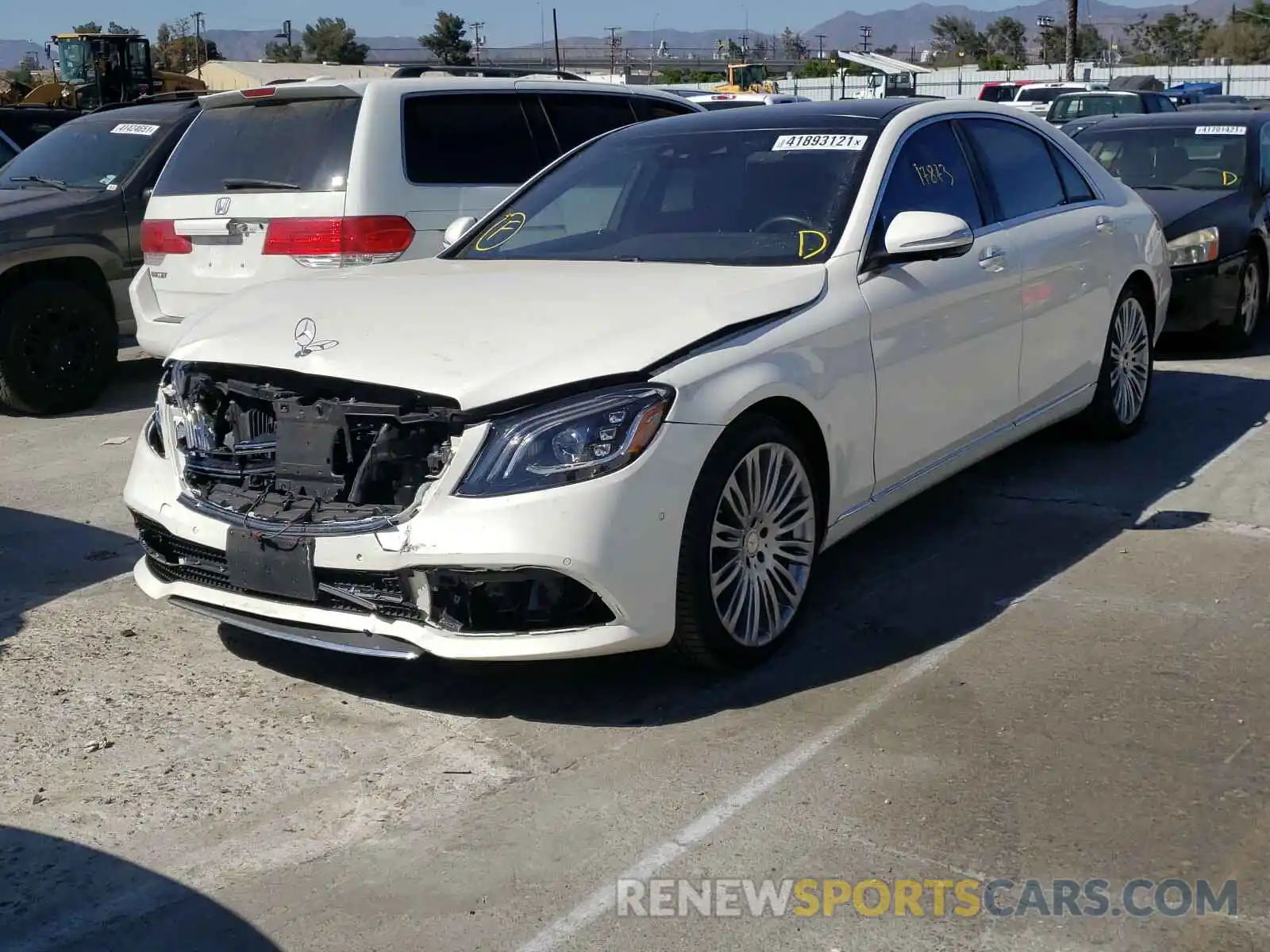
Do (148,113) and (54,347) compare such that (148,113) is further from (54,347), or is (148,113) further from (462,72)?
(462,72)

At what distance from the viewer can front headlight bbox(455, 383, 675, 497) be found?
3.96 meters

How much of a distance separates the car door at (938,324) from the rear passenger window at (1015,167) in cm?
20

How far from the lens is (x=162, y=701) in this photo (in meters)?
4.48

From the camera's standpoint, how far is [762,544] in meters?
4.54

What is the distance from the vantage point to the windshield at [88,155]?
9547 millimetres

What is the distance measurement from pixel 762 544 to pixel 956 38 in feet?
368

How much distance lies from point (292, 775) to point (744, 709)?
4.18ft

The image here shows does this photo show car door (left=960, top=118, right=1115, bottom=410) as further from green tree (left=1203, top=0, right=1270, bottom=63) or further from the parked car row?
green tree (left=1203, top=0, right=1270, bottom=63)

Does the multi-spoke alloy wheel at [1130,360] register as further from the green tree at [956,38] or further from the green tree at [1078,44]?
the green tree at [956,38]

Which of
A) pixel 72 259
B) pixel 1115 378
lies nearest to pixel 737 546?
pixel 1115 378

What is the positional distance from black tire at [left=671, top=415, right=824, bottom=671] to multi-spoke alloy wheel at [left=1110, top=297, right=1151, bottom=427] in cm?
280

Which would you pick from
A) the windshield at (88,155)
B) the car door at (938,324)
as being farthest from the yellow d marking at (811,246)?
the windshield at (88,155)

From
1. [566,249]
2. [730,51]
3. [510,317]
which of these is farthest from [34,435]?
[730,51]

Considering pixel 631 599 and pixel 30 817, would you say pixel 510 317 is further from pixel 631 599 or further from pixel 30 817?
pixel 30 817
